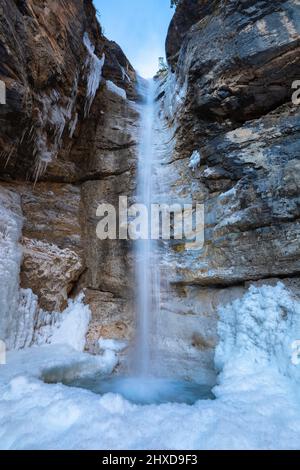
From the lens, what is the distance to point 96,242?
7.06 m

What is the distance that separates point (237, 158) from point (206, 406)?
14.4 ft

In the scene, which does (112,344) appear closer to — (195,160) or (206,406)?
(206,406)

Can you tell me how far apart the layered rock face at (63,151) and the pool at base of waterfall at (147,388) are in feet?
4.53

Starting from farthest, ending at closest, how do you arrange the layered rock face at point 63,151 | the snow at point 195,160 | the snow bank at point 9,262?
the snow at point 195,160 < the layered rock face at point 63,151 < the snow bank at point 9,262

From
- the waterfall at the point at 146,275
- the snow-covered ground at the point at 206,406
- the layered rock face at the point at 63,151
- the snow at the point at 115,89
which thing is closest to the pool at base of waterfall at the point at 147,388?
the snow-covered ground at the point at 206,406

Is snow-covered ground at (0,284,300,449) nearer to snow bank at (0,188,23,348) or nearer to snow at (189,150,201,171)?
snow bank at (0,188,23,348)

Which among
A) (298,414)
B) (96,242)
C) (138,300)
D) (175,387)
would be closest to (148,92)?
(96,242)

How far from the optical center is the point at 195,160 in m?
6.43

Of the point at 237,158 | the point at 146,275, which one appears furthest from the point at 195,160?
the point at 146,275

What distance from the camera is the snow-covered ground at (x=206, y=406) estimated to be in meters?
2.49

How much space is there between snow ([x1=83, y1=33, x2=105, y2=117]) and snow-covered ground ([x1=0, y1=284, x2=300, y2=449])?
649 centimetres

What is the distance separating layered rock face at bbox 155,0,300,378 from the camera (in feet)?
15.8

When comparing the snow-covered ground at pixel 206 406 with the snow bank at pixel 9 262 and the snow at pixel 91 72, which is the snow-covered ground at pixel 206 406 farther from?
the snow at pixel 91 72

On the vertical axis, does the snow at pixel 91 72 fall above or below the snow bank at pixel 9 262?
above
